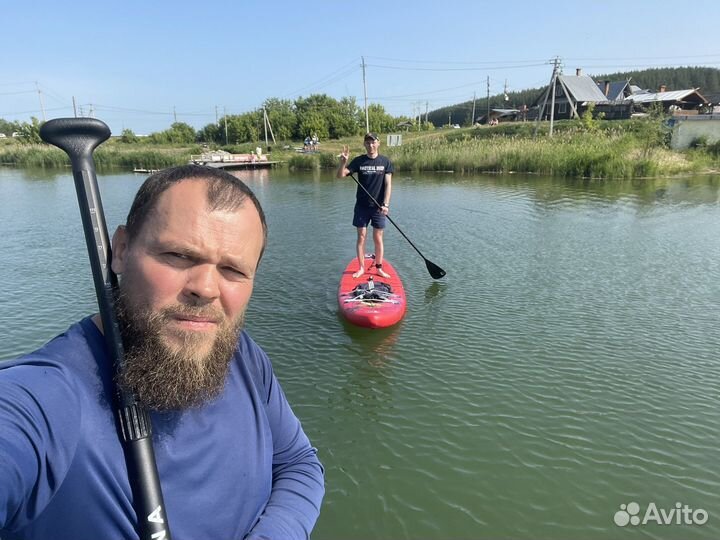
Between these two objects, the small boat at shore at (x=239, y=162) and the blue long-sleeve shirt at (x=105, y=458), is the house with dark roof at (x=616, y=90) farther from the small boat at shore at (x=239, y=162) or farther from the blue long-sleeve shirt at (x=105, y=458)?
the blue long-sleeve shirt at (x=105, y=458)

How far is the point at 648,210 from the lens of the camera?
1681cm

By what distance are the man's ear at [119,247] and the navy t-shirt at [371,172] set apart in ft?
23.0

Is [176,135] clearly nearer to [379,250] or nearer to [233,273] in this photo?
[379,250]

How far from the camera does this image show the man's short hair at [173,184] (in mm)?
1547

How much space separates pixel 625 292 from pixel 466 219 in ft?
25.9

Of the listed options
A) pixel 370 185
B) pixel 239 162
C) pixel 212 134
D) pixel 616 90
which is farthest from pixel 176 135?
pixel 370 185

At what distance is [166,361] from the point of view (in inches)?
57.3

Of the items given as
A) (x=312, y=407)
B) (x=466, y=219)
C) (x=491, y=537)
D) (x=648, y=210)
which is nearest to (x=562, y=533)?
(x=491, y=537)

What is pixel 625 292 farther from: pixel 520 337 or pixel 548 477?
pixel 548 477

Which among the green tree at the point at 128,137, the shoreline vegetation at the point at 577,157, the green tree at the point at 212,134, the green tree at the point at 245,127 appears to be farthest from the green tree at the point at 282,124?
the shoreline vegetation at the point at 577,157

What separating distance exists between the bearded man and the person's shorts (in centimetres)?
690

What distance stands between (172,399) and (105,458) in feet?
0.75

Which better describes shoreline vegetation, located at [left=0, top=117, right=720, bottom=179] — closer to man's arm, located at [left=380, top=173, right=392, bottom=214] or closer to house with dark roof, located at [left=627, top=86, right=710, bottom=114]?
house with dark roof, located at [left=627, top=86, right=710, bottom=114]

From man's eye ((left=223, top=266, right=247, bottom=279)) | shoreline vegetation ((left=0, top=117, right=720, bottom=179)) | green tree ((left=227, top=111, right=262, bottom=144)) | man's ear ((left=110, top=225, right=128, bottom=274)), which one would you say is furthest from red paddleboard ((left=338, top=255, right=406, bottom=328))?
green tree ((left=227, top=111, right=262, bottom=144))
